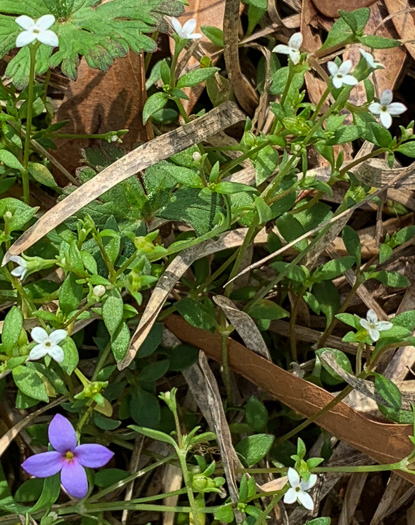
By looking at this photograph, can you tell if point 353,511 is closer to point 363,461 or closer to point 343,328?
point 363,461

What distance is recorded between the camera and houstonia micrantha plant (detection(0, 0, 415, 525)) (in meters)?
1.91

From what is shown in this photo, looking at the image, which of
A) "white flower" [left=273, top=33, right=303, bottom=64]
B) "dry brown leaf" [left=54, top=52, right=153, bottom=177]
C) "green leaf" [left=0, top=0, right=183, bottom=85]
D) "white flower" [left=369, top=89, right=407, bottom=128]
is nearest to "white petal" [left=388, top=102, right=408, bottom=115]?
"white flower" [left=369, top=89, right=407, bottom=128]

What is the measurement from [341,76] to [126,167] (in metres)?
0.69

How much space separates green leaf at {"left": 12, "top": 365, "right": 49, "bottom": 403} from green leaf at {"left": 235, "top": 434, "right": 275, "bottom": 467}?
0.65 meters

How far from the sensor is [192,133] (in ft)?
7.34

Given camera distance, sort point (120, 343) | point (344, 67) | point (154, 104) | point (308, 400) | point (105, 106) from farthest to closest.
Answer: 1. point (105, 106)
2. point (308, 400)
3. point (154, 104)
4. point (120, 343)
5. point (344, 67)

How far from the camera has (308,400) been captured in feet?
7.51

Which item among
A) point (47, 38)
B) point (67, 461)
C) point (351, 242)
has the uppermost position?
point (47, 38)

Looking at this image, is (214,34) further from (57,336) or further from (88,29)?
(57,336)

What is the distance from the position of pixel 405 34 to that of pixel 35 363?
1797mm

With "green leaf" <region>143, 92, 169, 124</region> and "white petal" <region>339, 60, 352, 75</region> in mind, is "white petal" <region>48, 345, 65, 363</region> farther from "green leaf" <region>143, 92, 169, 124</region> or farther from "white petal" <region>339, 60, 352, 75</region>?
"white petal" <region>339, 60, 352, 75</region>

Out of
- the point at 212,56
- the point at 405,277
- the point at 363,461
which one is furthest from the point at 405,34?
the point at 363,461

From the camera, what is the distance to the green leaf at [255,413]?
229 centimetres

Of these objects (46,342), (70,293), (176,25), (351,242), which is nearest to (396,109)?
(351,242)
